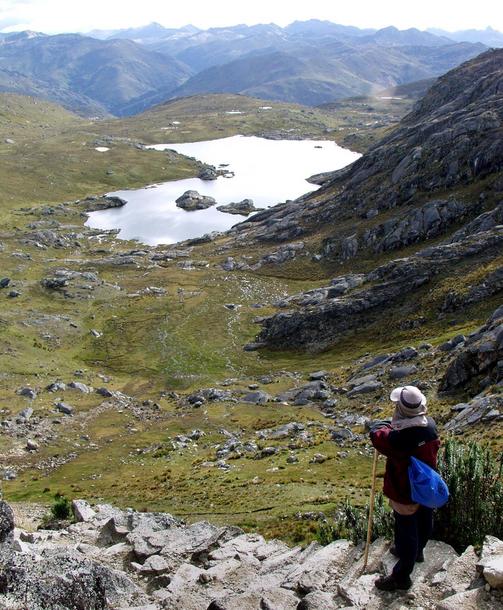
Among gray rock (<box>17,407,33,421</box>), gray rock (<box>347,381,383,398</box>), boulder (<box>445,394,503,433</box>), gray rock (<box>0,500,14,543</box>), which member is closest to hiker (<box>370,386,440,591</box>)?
gray rock (<box>0,500,14,543</box>)

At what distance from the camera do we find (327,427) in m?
53.8

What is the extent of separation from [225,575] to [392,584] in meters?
6.43

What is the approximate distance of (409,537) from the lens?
1302 cm

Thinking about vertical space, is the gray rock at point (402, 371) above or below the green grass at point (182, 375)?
above

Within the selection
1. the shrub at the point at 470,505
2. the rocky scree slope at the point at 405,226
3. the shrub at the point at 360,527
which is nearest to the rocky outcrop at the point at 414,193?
the rocky scree slope at the point at 405,226

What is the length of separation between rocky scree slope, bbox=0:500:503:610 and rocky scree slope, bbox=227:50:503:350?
59.4 meters

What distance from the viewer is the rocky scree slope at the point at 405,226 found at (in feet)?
268

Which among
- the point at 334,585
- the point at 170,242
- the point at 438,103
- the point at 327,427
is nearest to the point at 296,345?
the point at 327,427

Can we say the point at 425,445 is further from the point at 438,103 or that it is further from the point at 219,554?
the point at 438,103

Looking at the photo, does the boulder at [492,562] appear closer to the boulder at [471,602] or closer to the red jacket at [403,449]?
the boulder at [471,602]

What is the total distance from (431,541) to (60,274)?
11573 cm

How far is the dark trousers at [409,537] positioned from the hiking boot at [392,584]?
109 mm

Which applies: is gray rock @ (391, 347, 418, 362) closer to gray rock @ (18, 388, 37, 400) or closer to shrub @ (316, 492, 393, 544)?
gray rock @ (18, 388, 37, 400)

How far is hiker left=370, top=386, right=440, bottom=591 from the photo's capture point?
12.6 m
